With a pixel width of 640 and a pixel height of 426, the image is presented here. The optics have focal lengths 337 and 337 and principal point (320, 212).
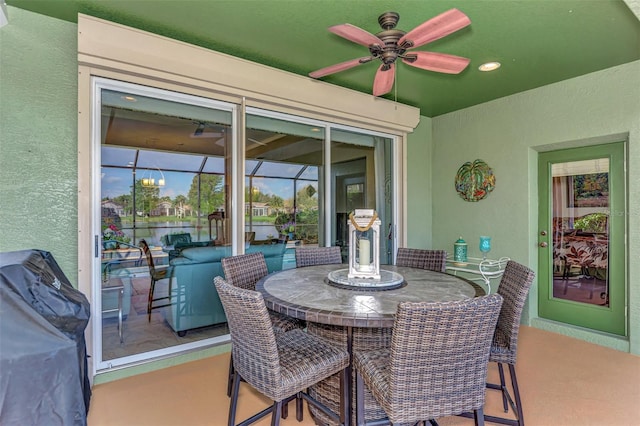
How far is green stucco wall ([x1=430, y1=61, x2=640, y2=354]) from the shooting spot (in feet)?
10.2

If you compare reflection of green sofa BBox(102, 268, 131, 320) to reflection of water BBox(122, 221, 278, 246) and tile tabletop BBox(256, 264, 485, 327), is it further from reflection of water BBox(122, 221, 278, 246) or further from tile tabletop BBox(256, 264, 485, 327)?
tile tabletop BBox(256, 264, 485, 327)

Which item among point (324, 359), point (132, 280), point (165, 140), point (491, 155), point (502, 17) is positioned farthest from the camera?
point (491, 155)

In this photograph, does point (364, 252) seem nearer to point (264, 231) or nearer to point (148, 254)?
point (264, 231)

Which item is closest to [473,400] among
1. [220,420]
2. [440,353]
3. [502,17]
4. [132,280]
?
[440,353]

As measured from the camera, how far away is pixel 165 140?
11.1 ft

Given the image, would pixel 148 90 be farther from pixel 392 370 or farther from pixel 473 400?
pixel 473 400

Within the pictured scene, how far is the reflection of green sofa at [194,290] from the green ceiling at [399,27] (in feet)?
6.04

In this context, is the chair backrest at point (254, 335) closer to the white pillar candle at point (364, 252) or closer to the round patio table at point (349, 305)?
the round patio table at point (349, 305)

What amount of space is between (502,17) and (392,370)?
246 cm

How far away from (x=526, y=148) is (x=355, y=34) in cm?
292

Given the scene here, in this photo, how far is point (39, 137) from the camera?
7.82ft

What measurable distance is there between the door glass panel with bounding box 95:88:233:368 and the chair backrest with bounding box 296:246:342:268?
27.3 inches

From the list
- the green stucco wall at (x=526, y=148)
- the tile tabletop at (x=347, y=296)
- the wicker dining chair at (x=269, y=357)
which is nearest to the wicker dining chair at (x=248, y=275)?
the tile tabletop at (x=347, y=296)

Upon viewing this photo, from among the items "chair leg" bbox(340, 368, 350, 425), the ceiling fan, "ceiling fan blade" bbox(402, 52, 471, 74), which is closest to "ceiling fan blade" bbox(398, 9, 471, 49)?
the ceiling fan
